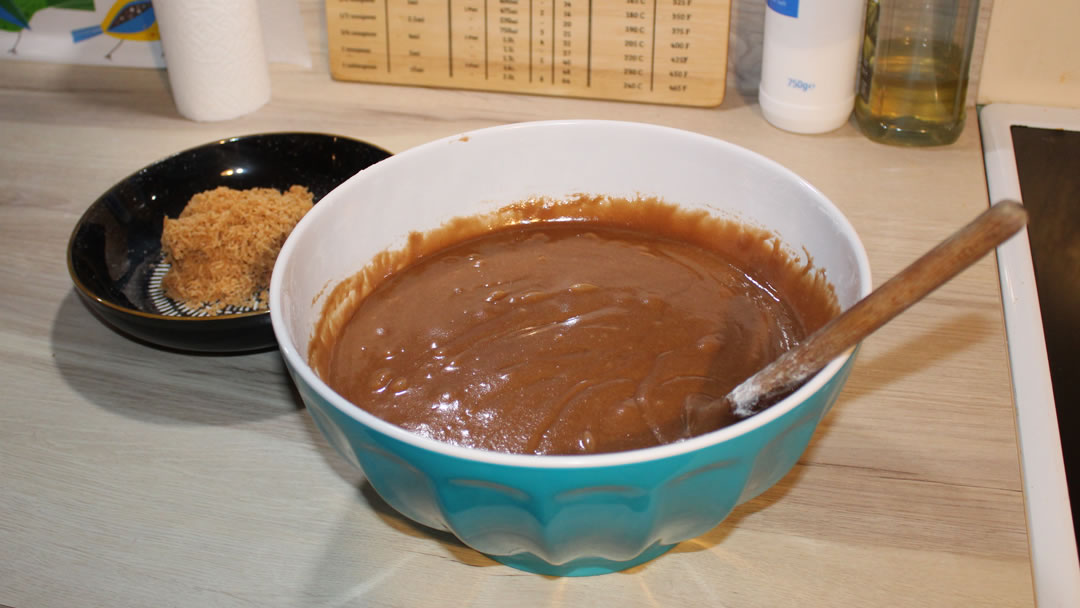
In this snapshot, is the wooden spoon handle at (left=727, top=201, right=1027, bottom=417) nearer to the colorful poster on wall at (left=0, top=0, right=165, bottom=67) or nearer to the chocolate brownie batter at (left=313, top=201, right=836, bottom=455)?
the chocolate brownie batter at (left=313, top=201, right=836, bottom=455)

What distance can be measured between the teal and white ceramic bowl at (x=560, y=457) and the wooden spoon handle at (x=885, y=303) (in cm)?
2

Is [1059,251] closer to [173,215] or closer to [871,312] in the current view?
[871,312]

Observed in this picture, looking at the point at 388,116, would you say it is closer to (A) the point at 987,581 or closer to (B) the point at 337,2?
(B) the point at 337,2

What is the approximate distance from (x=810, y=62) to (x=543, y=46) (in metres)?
0.39

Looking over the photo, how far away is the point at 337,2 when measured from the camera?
1.38 metres

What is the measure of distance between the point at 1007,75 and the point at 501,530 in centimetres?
108

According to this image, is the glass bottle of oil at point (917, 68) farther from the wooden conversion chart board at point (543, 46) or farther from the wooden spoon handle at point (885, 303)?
the wooden spoon handle at point (885, 303)

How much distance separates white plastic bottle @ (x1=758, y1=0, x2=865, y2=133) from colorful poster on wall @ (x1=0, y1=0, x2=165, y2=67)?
1018 mm

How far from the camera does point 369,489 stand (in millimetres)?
798

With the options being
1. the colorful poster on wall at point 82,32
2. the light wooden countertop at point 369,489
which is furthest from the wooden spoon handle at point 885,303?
the colorful poster on wall at point 82,32

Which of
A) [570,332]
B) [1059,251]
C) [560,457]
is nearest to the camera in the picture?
[560,457]

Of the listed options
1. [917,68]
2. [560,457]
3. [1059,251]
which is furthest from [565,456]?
[917,68]

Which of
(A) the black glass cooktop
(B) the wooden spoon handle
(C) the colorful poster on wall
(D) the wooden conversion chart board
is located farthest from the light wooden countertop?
(C) the colorful poster on wall

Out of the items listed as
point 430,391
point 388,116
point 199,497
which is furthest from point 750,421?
point 388,116
